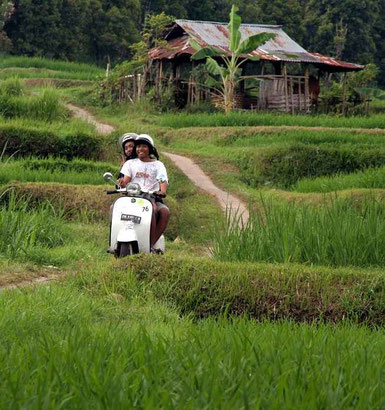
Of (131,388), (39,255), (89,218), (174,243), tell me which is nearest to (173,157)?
(89,218)

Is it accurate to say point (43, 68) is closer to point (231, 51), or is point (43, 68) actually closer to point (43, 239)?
point (231, 51)

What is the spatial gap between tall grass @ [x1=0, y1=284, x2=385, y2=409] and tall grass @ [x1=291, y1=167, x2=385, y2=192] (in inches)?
318

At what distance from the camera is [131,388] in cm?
349

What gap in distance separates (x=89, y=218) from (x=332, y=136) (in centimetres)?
749

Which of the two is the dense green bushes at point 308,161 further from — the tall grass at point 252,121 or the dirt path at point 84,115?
Result: the dirt path at point 84,115

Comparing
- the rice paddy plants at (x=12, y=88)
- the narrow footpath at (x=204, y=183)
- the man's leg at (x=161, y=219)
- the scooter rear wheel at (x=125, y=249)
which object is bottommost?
the narrow footpath at (x=204, y=183)

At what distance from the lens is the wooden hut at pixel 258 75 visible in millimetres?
26312

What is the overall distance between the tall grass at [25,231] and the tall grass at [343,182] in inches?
182

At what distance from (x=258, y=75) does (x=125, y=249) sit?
19.2 meters

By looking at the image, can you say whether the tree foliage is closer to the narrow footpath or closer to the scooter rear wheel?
the narrow footpath

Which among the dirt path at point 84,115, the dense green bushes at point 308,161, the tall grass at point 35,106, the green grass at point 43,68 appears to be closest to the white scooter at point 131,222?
the dense green bushes at point 308,161

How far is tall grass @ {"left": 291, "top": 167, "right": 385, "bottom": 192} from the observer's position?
43.1 feet

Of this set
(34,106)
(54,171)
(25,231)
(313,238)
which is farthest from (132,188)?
(34,106)

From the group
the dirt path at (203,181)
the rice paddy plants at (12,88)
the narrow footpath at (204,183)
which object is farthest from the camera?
the rice paddy plants at (12,88)
